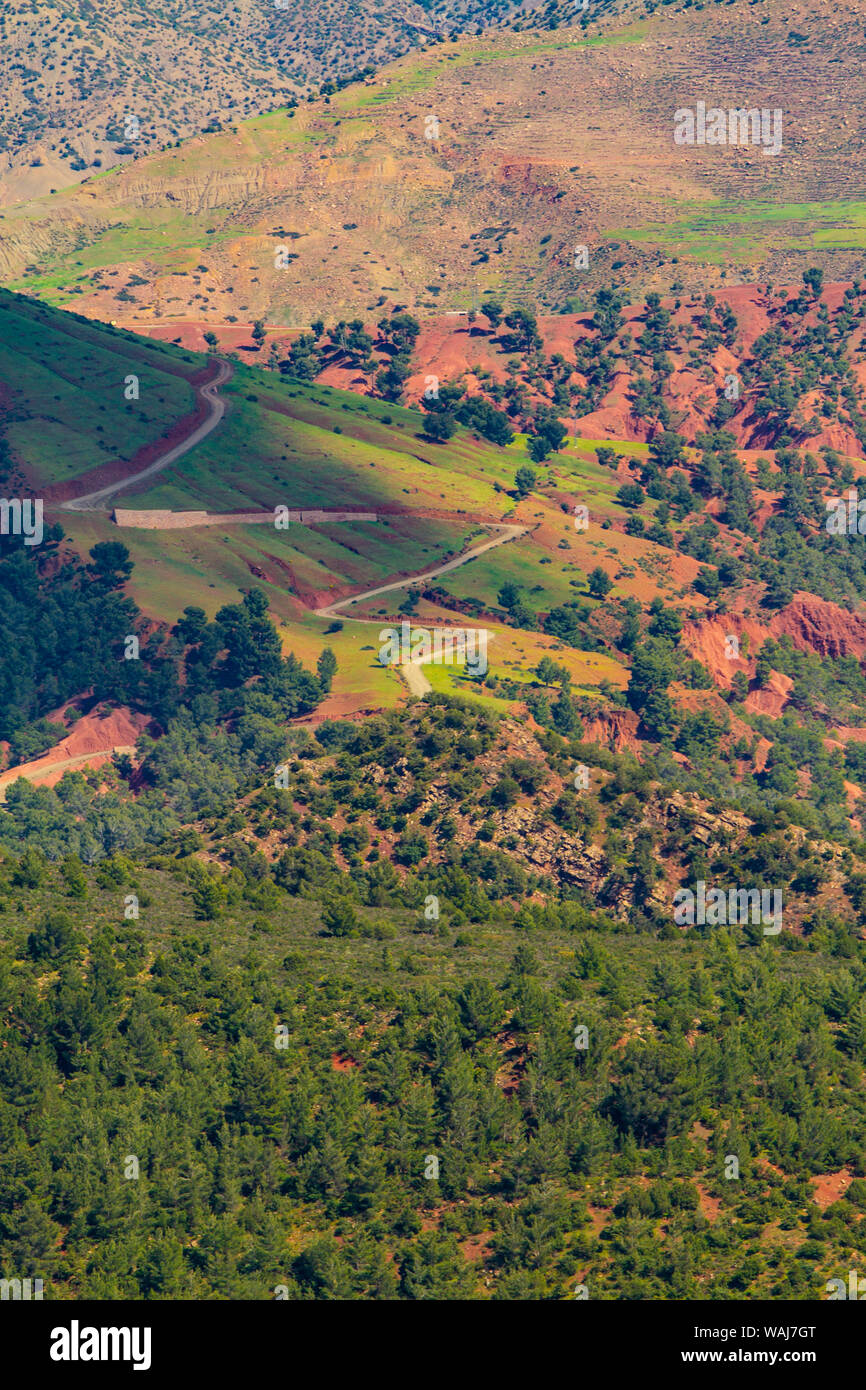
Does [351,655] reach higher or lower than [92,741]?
higher

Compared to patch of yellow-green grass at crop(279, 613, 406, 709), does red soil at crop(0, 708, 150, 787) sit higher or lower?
lower

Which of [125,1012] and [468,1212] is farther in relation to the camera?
[125,1012]

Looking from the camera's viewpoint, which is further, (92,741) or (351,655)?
(351,655)

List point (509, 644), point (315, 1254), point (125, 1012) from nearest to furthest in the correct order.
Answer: point (315, 1254), point (125, 1012), point (509, 644)

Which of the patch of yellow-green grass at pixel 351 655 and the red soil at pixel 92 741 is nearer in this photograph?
the patch of yellow-green grass at pixel 351 655

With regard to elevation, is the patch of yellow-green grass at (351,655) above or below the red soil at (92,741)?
above

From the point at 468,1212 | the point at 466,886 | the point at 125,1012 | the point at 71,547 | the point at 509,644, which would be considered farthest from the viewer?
the point at 71,547

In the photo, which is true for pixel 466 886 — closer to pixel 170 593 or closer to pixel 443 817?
pixel 443 817

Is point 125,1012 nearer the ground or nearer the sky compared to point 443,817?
nearer the ground

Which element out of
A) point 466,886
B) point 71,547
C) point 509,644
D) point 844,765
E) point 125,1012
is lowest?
point 125,1012

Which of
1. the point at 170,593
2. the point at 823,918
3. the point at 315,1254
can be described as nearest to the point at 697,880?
the point at 823,918

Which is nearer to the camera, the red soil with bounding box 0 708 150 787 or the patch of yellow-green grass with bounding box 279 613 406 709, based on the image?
the patch of yellow-green grass with bounding box 279 613 406 709
